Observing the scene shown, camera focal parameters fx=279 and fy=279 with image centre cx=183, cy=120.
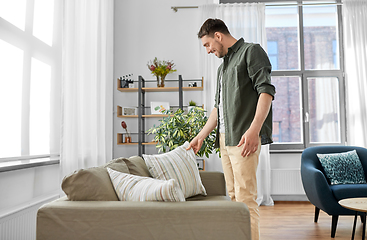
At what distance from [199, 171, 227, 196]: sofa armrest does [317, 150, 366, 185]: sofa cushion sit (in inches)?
54.8

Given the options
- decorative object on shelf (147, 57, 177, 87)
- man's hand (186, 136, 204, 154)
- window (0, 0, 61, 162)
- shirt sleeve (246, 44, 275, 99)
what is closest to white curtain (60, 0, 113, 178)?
window (0, 0, 61, 162)

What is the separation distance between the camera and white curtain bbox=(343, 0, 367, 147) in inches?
150

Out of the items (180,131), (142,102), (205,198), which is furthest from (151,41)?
(205,198)

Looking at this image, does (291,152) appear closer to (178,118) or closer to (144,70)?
(178,118)

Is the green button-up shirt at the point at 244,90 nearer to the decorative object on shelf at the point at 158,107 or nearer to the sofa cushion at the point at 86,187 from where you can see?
the sofa cushion at the point at 86,187

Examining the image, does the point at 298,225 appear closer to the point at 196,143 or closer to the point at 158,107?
the point at 196,143

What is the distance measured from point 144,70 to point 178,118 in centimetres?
150

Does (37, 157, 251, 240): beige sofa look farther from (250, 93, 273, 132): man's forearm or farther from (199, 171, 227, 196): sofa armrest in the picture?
(199, 171, 227, 196): sofa armrest

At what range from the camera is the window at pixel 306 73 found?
4.06 m

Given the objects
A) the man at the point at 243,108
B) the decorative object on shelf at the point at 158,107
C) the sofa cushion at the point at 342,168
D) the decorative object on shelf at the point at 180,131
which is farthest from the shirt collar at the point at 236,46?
the decorative object on shelf at the point at 158,107

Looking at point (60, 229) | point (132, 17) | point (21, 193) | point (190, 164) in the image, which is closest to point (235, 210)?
point (60, 229)

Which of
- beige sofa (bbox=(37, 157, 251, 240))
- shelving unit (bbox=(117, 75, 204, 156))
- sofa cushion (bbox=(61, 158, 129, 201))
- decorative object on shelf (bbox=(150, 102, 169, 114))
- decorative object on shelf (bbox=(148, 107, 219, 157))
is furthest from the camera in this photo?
decorative object on shelf (bbox=(150, 102, 169, 114))

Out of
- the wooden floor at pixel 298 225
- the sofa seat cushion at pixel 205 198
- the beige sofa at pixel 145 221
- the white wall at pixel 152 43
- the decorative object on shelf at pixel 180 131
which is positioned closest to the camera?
the beige sofa at pixel 145 221

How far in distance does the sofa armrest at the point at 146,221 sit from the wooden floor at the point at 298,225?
165 centimetres
